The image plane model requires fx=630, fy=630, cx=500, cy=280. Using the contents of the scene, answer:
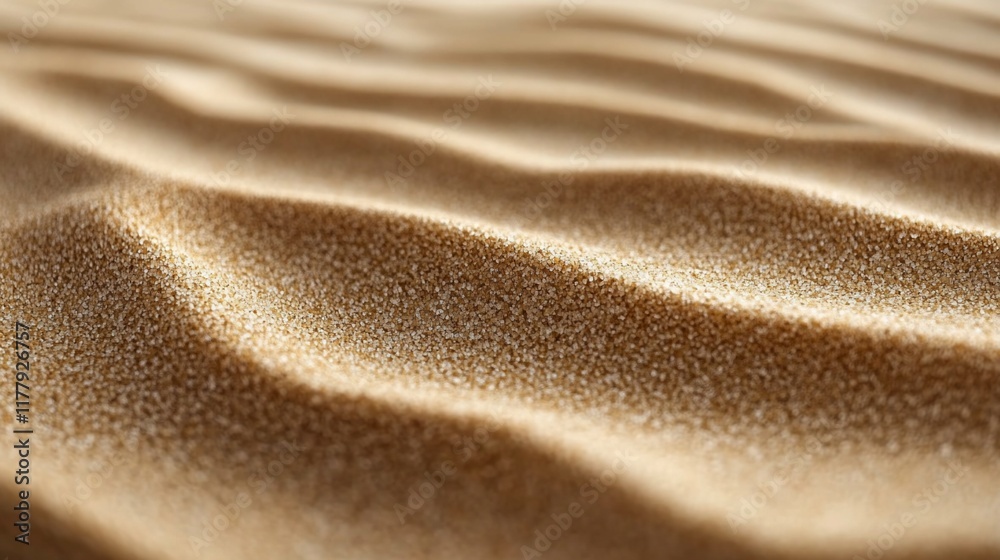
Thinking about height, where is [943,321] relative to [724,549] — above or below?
above

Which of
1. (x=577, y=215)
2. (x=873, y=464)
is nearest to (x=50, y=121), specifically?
(x=577, y=215)

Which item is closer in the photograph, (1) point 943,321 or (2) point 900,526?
(2) point 900,526

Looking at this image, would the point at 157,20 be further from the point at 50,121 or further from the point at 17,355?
the point at 17,355

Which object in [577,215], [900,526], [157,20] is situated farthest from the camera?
[157,20]

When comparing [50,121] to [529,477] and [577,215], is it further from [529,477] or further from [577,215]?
[529,477]

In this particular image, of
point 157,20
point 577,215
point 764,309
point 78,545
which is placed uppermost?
point 157,20

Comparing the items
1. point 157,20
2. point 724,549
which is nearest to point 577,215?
point 724,549

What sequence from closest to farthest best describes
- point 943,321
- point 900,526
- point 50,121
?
point 900,526 → point 943,321 → point 50,121
